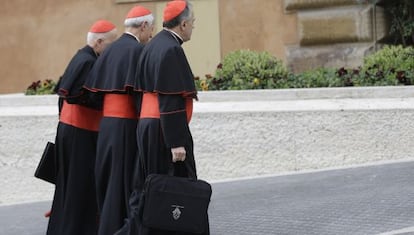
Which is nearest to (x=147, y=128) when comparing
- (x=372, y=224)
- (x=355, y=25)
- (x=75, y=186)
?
(x=75, y=186)

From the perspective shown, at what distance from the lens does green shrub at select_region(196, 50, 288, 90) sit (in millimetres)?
11656

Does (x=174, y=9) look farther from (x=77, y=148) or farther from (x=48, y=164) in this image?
(x=48, y=164)

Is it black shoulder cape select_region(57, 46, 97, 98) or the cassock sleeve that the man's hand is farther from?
black shoulder cape select_region(57, 46, 97, 98)

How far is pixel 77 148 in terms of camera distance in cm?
779

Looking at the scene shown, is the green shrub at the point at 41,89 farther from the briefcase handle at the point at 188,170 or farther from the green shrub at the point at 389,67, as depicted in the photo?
the briefcase handle at the point at 188,170

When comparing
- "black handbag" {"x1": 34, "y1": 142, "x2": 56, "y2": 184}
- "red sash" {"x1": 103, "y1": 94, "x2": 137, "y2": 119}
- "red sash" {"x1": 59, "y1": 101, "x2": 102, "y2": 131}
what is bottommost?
"black handbag" {"x1": 34, "y1": 142, "x2": 56, "y2": 184}

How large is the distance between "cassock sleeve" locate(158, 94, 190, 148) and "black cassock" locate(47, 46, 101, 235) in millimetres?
1303

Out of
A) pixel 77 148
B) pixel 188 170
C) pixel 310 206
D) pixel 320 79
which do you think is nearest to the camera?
pixel 188 170

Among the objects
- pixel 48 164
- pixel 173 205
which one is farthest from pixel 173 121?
pixel 48 164

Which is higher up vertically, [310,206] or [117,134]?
[117,134]

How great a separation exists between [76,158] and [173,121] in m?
1.50

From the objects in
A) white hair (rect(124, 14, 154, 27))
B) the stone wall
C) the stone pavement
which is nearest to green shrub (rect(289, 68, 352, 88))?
the stone wall

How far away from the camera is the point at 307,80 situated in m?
11.6

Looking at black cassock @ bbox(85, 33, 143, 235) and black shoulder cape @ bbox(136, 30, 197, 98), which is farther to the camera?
black cassock @ bbox(85, 33, 143, 235)
